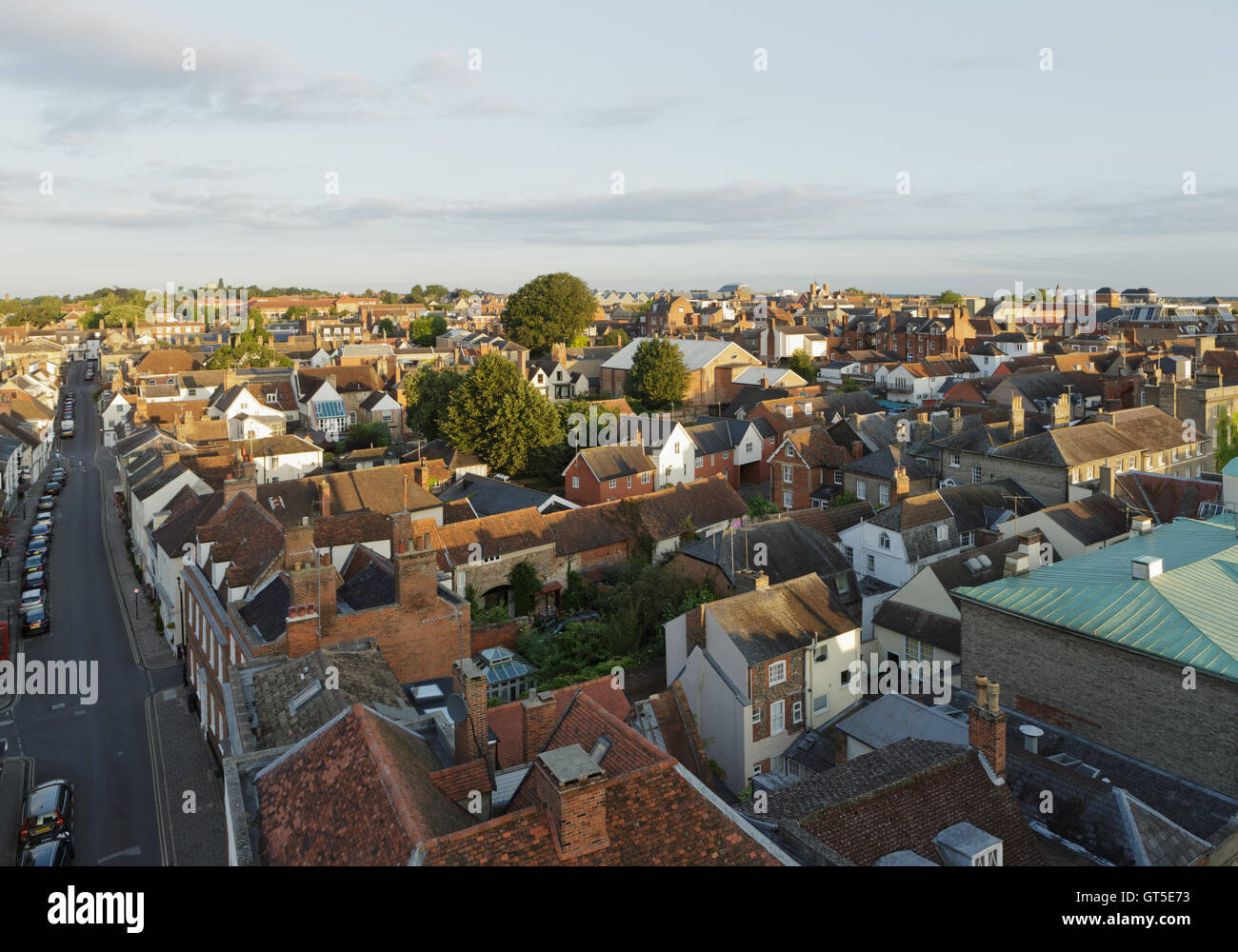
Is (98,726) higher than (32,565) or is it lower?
lower

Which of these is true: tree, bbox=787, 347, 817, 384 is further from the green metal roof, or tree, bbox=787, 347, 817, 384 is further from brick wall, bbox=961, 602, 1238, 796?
brick wall, bbox=961, 602, 1238, 796

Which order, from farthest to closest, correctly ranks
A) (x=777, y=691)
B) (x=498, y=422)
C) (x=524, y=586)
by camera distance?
(x=498, y=422) < (x=524, y=586) < (x=777, y=691)

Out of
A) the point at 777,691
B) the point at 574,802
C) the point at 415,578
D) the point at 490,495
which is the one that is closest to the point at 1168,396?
the point at 777,691

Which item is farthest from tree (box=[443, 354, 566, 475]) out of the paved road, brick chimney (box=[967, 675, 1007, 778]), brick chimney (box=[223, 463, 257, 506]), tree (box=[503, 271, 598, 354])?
tree (box=[503, 271, 598, 354])

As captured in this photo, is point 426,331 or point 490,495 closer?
point 490,495

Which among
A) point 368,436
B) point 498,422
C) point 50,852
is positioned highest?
point 498,422

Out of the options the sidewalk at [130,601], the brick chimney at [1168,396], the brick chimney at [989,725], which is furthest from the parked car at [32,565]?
the brick chimney at [1168,396]

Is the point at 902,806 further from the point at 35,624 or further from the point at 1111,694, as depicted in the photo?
the point at 35,624
